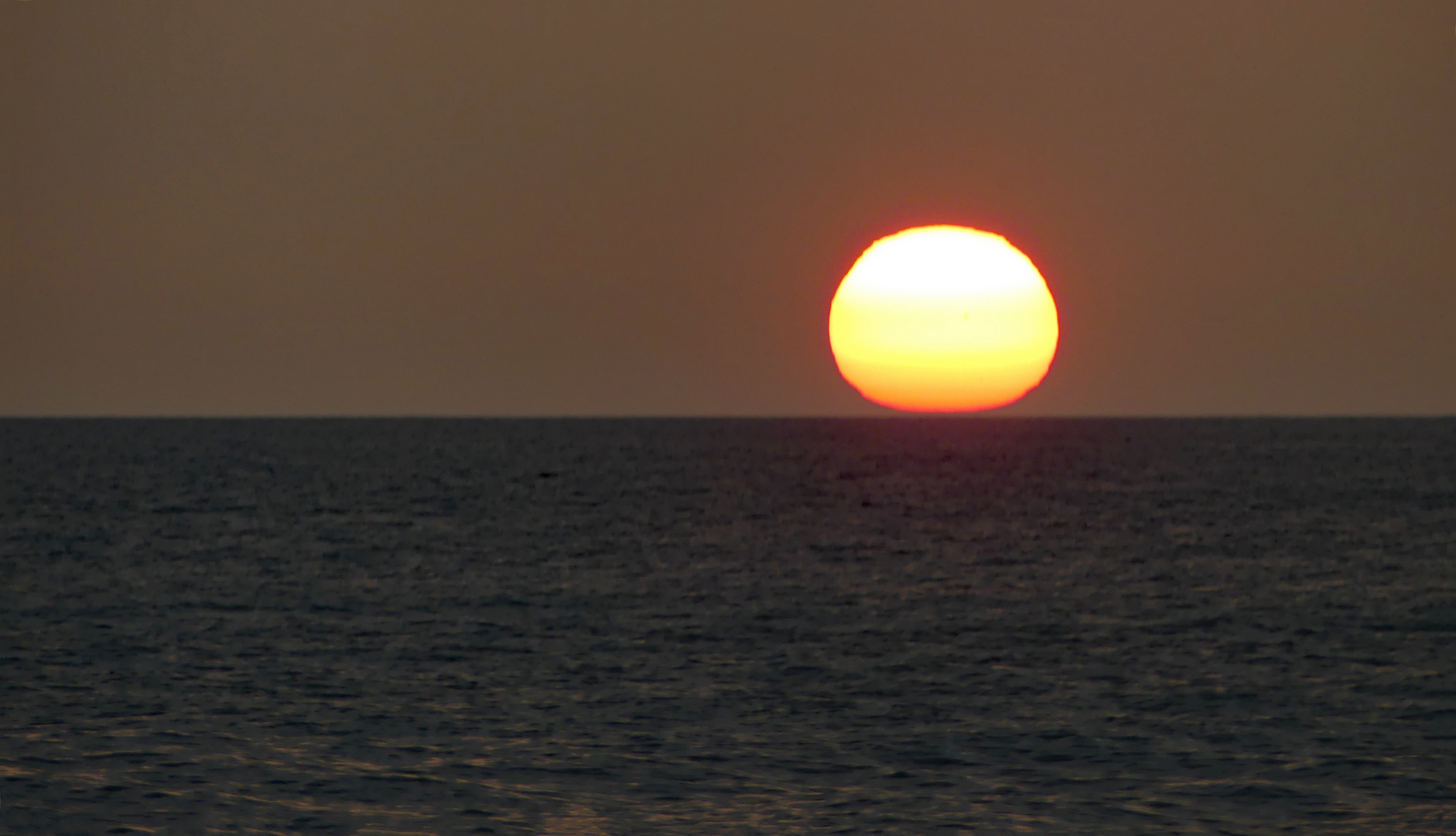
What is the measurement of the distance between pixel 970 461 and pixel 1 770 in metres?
154

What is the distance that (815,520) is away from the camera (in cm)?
8294

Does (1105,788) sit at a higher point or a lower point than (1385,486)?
lower

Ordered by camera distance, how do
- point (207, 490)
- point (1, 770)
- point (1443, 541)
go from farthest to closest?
1. point (207, 490)
2. point (1443, 541)
3. point (1, 770)

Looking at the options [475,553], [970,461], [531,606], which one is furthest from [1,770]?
[970,461]

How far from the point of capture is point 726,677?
33.0 m

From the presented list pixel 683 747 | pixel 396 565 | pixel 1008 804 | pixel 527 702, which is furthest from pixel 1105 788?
pixel 396 565

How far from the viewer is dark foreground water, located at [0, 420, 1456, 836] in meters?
22.4

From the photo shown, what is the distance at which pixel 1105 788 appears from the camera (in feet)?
76.3

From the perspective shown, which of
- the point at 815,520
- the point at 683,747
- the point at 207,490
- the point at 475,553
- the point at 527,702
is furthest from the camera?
the point at 207,490

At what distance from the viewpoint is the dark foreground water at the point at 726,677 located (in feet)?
73.5

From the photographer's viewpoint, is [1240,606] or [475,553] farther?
[475,553]

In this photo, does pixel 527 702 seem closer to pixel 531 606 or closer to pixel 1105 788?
pixel 1105 788

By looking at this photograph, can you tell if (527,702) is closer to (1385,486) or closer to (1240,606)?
(1240,606)

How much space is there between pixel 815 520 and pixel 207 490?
50.8 metres
